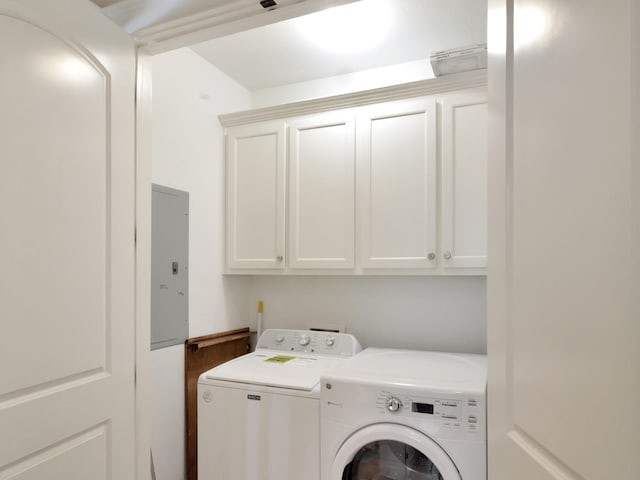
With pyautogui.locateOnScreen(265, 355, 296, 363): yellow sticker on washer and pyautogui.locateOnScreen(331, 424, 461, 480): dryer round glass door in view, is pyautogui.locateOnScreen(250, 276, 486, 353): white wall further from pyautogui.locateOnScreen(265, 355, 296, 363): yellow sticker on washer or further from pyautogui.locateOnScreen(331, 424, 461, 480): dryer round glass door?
pyautogui.locateOnScreen(331, 424, 461, 480): dryer round glass door

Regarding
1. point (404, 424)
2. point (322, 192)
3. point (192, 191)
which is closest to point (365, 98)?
point (322, 192)

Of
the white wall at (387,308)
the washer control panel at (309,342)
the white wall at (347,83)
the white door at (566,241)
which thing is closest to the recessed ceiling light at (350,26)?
the white wall at (347,83)

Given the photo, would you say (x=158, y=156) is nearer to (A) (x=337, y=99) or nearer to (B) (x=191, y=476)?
(A) (x=337, y=99)

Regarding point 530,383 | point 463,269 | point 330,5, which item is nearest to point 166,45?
point 330,5

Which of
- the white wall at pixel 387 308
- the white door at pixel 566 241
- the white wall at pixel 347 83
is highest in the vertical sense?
the white wall at pixel 347 83

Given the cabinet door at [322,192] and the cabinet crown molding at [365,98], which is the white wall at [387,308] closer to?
the cabinet door at [322,192]

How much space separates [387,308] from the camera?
2.43 m

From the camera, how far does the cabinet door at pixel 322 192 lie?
2.24m

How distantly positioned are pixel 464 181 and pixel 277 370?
1.31 m

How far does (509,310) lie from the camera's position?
813mm

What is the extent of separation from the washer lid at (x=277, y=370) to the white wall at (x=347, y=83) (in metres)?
1.61

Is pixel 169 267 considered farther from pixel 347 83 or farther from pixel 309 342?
pixel 347 83

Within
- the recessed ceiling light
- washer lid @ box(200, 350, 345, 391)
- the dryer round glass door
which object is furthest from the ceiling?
the dryer round glass door

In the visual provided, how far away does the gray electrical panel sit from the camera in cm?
197
